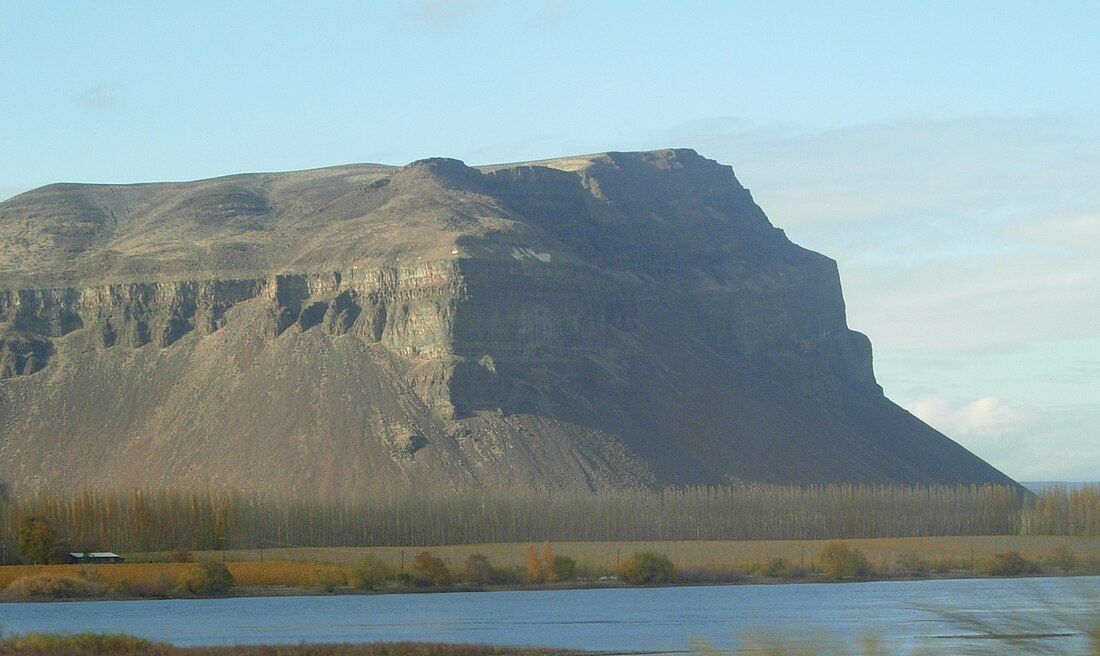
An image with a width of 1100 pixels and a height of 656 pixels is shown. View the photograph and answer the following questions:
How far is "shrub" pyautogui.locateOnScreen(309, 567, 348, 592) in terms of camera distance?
92188 millimetres

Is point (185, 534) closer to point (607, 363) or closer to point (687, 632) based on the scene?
point (687, 632)

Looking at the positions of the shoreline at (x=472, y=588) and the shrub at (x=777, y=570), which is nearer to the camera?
the shoreline at (x=472, y=588)

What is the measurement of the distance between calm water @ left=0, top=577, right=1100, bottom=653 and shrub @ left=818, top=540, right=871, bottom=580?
13.1ft

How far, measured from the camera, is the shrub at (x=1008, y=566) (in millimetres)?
98375

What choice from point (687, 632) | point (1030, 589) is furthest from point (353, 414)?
point (1030, 589)

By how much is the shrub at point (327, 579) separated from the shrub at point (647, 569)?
1780 cm

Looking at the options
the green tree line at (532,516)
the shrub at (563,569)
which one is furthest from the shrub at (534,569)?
the green tree line at (532,516)

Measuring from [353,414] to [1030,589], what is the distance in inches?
6463

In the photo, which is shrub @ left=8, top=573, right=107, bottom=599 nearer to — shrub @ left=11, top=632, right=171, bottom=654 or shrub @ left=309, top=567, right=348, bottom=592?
shrub @ left=309, top=567, right=348, bottom=592

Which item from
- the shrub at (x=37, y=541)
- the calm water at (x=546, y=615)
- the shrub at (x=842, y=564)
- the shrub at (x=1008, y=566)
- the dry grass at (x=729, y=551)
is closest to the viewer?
the calm water at (x=546, y=615)

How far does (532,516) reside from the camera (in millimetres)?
141375

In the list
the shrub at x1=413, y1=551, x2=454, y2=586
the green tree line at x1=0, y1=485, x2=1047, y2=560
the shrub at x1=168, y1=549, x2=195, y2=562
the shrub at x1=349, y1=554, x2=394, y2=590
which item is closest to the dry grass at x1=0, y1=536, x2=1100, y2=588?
the shrub at x1=168, y1=549, x2=195, y2=562

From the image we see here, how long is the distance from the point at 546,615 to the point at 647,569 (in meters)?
26.7

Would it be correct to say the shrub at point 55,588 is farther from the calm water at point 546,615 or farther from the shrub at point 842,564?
the shrub at point 842,564
